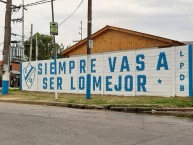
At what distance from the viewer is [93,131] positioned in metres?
9.05

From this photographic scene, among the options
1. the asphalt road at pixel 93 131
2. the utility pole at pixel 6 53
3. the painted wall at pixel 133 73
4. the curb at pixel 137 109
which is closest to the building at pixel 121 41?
the painted wall at pixel 133 73

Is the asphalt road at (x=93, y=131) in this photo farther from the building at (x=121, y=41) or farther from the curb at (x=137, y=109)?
the building at (x=121, y=41)

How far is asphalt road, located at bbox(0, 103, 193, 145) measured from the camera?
7773 mm

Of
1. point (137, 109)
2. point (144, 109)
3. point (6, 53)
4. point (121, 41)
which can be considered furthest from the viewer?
point (121, 41)

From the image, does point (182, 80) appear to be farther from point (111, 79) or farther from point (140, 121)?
point (140, 121)

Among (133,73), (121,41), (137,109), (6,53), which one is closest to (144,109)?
(137,109)

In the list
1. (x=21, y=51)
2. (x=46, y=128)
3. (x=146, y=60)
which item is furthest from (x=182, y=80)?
(x=21, y=51)

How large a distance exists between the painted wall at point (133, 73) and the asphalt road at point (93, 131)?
6046 millimetres

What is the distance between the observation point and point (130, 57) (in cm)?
1981

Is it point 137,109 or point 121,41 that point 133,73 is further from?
point 121,41

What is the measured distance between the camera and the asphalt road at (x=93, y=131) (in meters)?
7.77

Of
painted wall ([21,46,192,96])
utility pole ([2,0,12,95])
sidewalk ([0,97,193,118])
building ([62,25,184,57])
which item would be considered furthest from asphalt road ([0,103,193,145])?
building ([62,25,184,57])

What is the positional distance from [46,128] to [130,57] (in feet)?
36.0

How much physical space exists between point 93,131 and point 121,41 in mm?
19189
